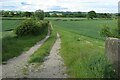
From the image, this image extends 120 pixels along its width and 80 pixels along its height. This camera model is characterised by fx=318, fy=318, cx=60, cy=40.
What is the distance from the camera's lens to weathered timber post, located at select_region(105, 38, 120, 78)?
10.7 meters

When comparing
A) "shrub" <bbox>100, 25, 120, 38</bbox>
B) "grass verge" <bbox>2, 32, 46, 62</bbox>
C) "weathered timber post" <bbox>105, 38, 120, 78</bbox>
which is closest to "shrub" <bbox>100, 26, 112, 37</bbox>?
"shrub" <bbox>100, 25, 120, 38</bbox>

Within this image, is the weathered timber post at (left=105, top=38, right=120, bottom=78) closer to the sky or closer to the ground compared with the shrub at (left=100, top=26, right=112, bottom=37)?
closer to the ground

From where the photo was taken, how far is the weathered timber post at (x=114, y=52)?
10720 mm

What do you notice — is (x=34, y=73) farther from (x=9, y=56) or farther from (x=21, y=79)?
(x=9, y=56)

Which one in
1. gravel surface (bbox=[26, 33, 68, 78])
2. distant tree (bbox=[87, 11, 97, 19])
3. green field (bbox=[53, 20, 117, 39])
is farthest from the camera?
distant tree (bbox=[87, 11, 97, 19])

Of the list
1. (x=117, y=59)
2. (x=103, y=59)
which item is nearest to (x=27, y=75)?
(x=103, y=59)

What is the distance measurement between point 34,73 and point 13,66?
126 inches

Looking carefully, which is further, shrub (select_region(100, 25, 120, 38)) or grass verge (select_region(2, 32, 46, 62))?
grass verge (select_region(2, 32, 46, 62))

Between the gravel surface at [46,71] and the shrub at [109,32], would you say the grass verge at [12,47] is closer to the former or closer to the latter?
the gravel surface at [46,71]

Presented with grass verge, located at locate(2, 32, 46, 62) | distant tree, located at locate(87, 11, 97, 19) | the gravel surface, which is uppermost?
distant tree, located at locate(87, 11, 97, 19)

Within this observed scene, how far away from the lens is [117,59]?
10883 mm

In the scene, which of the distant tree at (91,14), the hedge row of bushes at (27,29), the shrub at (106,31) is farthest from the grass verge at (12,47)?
the distant tree at (91,14)

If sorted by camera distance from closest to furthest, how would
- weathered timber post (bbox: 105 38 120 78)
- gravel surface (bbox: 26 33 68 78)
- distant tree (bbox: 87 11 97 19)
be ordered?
weathered timber post (bbox: 105 38 120 78) < gravel surface (bbox: 26 33 68 78) < distant tree (bbox: 87 11 97 19)

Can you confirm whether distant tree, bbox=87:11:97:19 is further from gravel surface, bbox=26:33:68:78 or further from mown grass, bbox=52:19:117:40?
gravel surface, bbox=26:33:68:78
